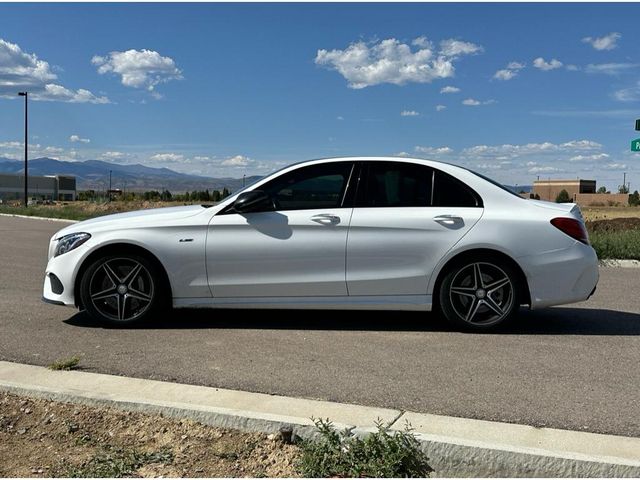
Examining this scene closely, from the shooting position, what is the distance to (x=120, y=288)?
602 cm

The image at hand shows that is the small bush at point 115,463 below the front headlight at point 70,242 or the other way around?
below

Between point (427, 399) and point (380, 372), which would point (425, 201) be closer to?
point (380, 372)

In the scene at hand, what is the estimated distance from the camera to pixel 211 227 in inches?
235

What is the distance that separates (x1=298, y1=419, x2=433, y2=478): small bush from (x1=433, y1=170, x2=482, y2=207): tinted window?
3.10 meters

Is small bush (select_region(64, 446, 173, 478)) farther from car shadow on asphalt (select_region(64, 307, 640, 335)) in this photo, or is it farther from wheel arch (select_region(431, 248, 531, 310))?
wheel arch (select_region(431, 248, 531, 310))

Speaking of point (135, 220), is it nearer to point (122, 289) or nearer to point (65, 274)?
point (122, 289)

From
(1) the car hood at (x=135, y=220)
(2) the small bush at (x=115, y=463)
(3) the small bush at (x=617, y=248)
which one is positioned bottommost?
(2) the small bush at (x=115, y=463)

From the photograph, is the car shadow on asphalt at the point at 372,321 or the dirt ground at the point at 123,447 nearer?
the dirt ground at the point at 123,447

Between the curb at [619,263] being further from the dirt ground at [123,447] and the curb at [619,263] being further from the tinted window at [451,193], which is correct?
the dirt ground at [123,447]

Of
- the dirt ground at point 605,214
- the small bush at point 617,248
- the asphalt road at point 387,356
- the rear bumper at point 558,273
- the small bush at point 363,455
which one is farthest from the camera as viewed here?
the dirt ground at point 605,214

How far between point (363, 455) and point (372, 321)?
337 centimetres

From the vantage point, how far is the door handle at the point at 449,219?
5.88m

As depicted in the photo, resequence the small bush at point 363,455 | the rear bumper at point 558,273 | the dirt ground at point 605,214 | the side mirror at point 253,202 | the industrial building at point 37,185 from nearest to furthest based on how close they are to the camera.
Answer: the small bush at point 363,455 → the rear bumper at point 558,273 → the side mirror at point 253,202 → the dirt ground at point 605,214 → the industrial building at point 37,185

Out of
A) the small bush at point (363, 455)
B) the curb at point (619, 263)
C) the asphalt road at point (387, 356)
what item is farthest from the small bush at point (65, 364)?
the curb at point (619, 263)
